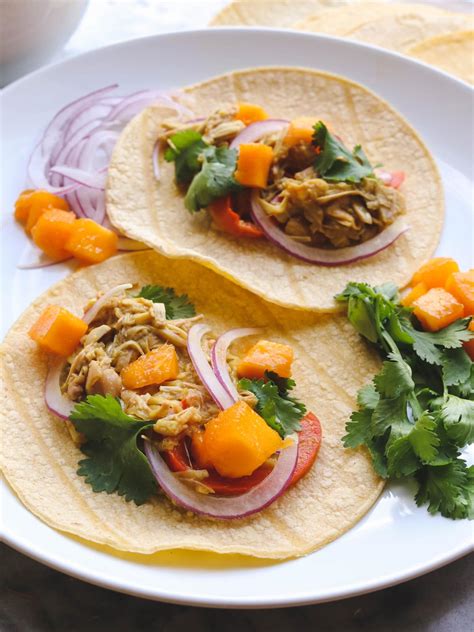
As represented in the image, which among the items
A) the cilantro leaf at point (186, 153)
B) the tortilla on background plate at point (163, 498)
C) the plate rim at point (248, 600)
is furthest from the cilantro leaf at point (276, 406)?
the cilantro leaf at point (186, 153)

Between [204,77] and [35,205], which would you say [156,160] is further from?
[204,77]

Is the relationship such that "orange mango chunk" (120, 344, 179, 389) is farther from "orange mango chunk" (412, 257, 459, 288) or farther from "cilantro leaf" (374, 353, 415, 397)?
"orange mango chunk" (412, 257, 459, 288)

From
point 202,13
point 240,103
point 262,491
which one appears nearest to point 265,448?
point 262,491

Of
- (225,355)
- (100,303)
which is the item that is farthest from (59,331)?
(225,355)

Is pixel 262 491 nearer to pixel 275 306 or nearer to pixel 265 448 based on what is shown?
pixel 265 448

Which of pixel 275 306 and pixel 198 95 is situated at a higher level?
pixel 198 95

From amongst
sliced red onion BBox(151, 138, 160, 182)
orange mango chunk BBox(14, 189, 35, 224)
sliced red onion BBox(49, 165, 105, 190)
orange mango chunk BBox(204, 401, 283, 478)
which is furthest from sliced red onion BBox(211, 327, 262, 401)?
orange mango chunk BBox(14, 189, 35, 224)
